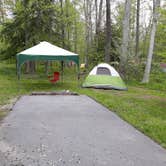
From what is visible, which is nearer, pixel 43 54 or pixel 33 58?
pixel 43 54

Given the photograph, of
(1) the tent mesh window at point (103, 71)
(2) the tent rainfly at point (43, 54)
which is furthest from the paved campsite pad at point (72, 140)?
(1) the tent mesh window at point (103, 71)

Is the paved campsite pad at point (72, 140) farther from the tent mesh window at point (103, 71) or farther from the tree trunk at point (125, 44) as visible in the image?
the tree trunk at point (125, 44)

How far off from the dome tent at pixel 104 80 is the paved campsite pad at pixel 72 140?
17.0 ft

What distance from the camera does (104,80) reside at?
13.2m

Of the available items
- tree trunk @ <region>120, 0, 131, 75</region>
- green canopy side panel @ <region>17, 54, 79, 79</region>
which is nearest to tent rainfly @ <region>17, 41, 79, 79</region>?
green canopy side panel @ <region>17, 54, 79, 79</region>

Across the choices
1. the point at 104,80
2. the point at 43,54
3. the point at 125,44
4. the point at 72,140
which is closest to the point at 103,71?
the point at 104,80

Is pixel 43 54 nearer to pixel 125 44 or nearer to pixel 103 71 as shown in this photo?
pixel 103 71

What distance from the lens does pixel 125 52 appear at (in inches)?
659

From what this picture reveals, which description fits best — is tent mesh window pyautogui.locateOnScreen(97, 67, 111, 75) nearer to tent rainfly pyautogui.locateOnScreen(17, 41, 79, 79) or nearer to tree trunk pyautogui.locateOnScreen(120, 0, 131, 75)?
tent rainfly pyautogui.locateOnScreen(17, 41, 79, 79)

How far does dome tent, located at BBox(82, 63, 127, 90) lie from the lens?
1313 centimetres

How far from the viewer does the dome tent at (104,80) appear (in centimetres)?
1313

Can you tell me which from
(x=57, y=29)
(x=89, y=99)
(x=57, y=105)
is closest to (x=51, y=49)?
(x=89, y=99)

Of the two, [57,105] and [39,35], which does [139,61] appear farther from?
[57,105]

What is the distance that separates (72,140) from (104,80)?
8310 mm
